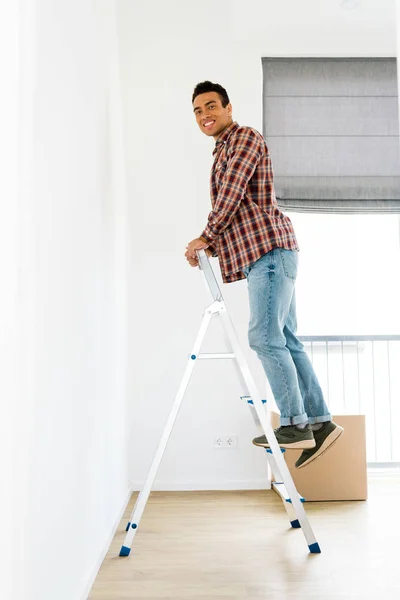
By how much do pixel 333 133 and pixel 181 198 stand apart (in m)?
1.00

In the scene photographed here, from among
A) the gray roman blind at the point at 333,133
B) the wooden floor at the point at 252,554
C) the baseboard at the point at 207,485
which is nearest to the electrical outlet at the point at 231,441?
the baseboard at the point at 207,485

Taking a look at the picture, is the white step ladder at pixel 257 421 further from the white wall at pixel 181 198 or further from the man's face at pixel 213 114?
A: the white wall at pixel 181 198

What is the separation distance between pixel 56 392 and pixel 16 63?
28.9 inches

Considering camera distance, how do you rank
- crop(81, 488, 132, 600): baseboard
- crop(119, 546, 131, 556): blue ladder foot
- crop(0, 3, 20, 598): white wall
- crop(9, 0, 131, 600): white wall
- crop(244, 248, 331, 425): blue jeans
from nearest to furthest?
crop(0, 3, 20, 598): white wall, crop(9, 0, 131, 600): white wall, crop(81, 488, 132, 600): baseboard, crop(119, 546, 131, 556): blue ladder foot, crop(244, 248, 331, 425): blue jeans

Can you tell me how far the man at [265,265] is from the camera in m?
2.30

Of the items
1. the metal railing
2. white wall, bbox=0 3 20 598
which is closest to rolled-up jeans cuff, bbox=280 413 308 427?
white wall, bbox=0 3 20 598

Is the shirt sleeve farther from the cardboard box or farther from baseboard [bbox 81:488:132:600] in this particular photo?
the cardboard box

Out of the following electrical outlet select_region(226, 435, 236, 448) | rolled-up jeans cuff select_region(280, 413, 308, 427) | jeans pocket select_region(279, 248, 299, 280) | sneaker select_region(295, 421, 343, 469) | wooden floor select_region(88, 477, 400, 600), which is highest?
jeans pocket select_region(279, 248, 299, 280)

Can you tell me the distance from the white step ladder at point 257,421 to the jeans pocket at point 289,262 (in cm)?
27

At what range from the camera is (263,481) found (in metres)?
3.33

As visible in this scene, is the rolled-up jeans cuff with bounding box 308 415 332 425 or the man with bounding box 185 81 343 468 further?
the rolled-up jeans cuff with bounding box 308 415 332 425

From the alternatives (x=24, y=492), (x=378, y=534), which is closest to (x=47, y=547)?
(x=24, y=492)

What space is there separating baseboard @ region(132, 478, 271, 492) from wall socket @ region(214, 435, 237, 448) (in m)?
0.19

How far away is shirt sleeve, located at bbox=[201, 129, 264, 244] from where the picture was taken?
7.57 feet
